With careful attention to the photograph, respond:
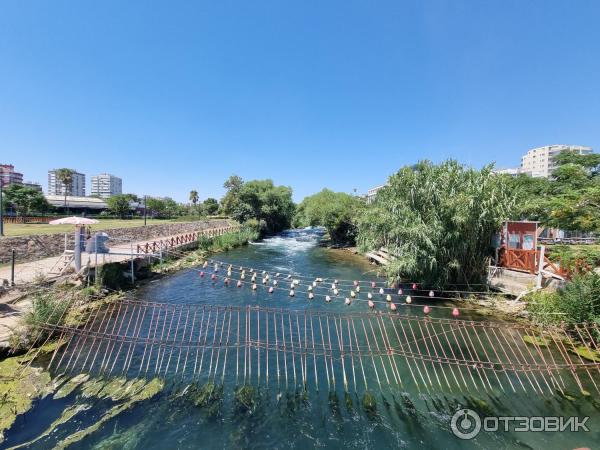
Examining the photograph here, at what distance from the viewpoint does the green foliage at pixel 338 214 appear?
46750 mm

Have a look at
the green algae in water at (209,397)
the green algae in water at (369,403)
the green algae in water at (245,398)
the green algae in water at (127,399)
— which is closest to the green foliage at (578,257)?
the green algae in water at (369,403)

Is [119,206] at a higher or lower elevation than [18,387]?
higher

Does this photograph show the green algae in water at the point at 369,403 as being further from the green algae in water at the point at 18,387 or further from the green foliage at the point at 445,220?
the green foliage at the point at 445,220

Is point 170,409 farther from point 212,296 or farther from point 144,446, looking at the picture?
point 212,296

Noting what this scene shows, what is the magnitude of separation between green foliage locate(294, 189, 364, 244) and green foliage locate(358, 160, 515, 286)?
22407 millimetres

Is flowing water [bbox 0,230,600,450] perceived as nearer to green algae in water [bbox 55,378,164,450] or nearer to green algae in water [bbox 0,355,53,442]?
green algae in water [bbox 55,378,164,450]

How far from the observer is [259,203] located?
60.6 m

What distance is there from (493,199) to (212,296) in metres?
19.5

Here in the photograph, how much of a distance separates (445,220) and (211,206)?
90846mm

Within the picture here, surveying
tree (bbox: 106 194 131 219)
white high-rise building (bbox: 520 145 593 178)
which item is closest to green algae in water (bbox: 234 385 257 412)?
tree (bbox: 106 194 131 219)

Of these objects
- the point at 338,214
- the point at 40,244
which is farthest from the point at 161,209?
the point at 40,244

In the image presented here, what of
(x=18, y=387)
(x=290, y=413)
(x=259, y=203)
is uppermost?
(x=259, y=203)

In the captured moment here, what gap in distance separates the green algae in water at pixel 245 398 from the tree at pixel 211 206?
95.6 metres

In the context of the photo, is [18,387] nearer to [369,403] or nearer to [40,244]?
[369,403]
